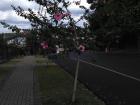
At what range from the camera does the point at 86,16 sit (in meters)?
13.4

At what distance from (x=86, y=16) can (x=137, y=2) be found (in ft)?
50.1

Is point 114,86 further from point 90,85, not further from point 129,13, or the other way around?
point 129,13

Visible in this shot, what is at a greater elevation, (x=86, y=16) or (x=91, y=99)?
(x=86, y=16)

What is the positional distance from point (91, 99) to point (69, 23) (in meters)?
2.14

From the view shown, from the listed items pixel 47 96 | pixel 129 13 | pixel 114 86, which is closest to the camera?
pixel 47 96

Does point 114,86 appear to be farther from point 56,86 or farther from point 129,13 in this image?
point 129,13

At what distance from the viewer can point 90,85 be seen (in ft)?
57.3

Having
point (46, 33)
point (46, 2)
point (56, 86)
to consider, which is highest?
point (46, 2)

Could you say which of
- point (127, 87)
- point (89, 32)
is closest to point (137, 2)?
point (127, 87)

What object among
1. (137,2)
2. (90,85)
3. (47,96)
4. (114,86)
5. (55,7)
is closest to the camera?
(55,7)

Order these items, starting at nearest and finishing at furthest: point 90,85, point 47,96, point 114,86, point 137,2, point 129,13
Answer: point 47,96, point 114,86, point 90,85, point 129,13, point 137,2

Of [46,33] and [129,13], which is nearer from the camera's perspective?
[46,33]

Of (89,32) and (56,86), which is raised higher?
(89,32)

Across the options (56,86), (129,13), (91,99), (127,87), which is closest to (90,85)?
(56,86)
